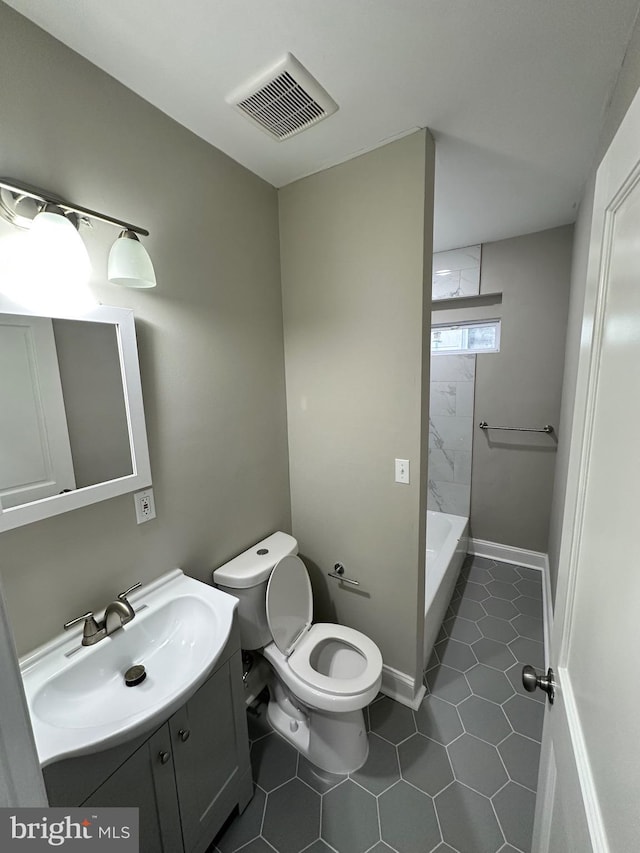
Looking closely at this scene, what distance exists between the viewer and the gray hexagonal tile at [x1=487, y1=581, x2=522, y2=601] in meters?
2.48

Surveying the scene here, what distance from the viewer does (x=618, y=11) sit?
0.90 m

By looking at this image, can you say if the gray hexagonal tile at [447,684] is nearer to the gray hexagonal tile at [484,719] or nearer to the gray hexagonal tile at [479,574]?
the gray hexagonal tile at [484,719]

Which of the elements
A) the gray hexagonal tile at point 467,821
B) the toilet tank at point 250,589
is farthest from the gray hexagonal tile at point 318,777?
the toilet tank at point 250,589

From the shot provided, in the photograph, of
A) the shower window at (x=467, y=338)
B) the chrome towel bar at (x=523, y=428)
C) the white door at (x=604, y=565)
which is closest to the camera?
the white door at (x=604, y=565)

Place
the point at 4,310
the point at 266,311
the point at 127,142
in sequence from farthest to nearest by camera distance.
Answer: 1. the point at 266,311
2. the point at 127,142
3. the point at 4,310

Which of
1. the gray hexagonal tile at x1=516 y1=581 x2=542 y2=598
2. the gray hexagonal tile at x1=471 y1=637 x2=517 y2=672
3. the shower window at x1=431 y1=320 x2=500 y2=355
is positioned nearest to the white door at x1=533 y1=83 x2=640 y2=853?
the gray hexagonal tile at x1=471 y1=637 x2=517 y2=672

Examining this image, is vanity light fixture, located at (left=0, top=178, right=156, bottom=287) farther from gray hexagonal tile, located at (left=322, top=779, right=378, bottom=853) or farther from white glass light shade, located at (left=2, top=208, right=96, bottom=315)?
gray hexagonal tile, located at (left=322, top=779, right=378, bottom=853)

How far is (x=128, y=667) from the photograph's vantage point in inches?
44.0

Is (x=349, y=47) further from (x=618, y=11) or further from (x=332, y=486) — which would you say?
(x=332, y=486)

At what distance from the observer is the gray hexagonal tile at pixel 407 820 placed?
120cm

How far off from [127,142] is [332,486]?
1604mm

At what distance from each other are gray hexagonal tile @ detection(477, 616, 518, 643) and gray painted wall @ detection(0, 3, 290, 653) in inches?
60.0

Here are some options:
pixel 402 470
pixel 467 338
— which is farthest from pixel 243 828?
pixel 467 338

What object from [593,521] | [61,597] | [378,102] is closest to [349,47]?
[378,102]
